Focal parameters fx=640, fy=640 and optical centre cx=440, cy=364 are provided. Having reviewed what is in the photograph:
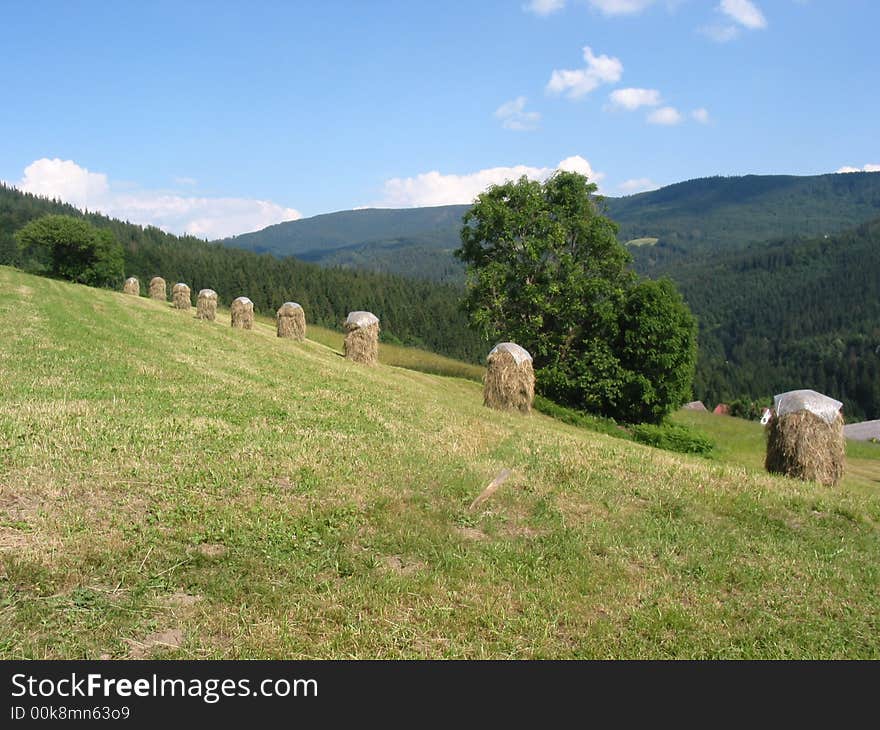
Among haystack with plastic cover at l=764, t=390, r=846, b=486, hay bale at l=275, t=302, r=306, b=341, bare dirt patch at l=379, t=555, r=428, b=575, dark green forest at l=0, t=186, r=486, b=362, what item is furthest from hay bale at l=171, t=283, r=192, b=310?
dark green forest at l=0, t=186, r=486, b=362

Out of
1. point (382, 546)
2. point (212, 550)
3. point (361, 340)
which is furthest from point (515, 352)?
point (212, 550)

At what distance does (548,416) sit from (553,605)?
26.9 meters

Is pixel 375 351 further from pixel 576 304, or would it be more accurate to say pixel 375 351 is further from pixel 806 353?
pixel 806 353

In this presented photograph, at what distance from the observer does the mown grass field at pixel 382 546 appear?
506 centimetres

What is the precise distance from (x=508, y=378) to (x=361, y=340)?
8.93m

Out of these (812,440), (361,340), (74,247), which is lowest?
(812,440)

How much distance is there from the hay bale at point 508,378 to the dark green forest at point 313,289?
276 ft

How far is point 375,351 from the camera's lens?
103ft

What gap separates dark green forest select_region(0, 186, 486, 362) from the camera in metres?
116

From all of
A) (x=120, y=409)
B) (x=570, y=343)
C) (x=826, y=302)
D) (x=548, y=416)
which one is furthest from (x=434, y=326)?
(x=826, y=302)

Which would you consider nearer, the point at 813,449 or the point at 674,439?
the point at 813,449

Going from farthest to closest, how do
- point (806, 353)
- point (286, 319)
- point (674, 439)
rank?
point (806, 353), point (286, 319), point (674, 439)

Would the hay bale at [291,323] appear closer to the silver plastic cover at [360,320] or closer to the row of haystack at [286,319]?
the row of haystack at [286,319]

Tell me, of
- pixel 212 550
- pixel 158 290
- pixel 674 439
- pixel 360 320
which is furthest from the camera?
pixel 158 290
